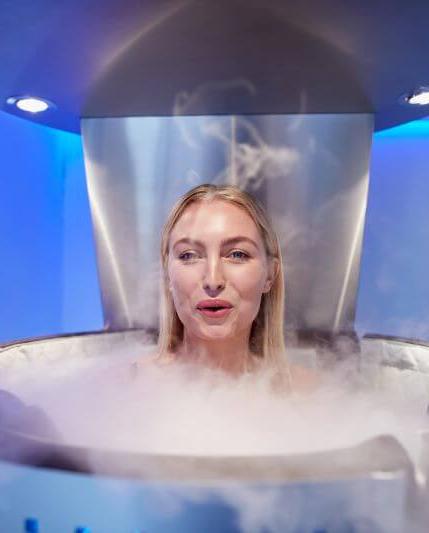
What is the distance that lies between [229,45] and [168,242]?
0.38 metres

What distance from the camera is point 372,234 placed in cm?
181

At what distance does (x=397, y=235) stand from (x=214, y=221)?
118cm

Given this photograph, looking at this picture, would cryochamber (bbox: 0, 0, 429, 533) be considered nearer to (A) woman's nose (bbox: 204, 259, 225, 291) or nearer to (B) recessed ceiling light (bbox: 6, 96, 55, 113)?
(B) recessed ceiling light (bbox: 6, 96, 55, 113)

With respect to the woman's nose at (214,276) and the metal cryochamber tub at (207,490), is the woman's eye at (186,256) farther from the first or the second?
the metal cryochamber tub at (207,490)

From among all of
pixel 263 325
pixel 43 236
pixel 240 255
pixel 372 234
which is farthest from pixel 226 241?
pixel 43 236

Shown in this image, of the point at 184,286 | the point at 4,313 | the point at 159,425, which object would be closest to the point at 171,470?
the point at 159,425

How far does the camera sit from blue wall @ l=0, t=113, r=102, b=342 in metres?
1.72

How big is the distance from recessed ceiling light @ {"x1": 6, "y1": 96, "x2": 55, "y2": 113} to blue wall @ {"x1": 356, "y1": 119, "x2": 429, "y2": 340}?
1219 mm

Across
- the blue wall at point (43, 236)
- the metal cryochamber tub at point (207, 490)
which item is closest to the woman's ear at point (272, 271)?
the metal cryochamber tub at point (207, 490)

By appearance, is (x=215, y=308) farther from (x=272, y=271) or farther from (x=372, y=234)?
(x=372, y=234)

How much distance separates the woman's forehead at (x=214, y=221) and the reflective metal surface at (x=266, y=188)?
13.3 inches

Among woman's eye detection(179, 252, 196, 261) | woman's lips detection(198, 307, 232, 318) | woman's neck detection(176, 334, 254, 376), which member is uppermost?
woman's eye detection(179, 252, 196, 261)

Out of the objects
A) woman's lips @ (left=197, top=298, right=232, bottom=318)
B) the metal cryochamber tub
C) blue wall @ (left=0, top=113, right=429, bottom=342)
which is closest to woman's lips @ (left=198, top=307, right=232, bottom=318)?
woman's lips @ (left=197, top=298, right=232, bottom=318)

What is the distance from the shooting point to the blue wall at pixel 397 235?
180 centimetres
